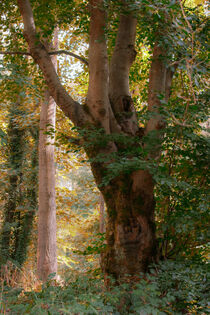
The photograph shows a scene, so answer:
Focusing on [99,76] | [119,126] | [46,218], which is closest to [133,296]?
[119,126]

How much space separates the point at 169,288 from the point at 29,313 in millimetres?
1632

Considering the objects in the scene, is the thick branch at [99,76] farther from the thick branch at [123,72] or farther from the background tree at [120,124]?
the thick branch at [123,72]

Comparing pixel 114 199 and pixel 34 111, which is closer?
pixel 114 199

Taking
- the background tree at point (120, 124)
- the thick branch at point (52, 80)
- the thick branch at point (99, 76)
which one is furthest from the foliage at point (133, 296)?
the thick branch at point (52, 80)

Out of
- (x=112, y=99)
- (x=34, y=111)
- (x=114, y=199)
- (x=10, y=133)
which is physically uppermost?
(x=34, y=111)

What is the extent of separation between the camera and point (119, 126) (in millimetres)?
4387

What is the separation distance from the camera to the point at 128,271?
381 cm

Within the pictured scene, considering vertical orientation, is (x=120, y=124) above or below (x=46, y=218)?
above

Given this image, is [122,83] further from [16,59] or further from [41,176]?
[41,176]

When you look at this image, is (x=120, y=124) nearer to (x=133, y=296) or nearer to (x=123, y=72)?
(x=123, y=72)

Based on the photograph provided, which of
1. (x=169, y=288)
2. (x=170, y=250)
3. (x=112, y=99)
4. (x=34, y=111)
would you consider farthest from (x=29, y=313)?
(x=34, y=111)

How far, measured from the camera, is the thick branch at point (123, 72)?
4582mm

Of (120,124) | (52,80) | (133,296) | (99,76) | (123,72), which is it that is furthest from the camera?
(123,72)

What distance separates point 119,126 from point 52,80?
123 centimetres
